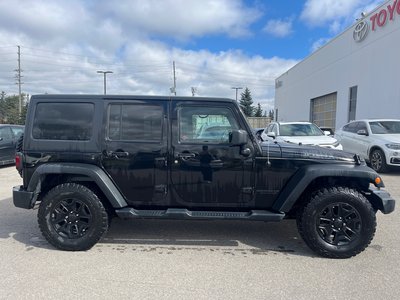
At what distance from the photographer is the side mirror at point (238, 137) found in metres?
3.84

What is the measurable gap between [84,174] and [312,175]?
2.67 m

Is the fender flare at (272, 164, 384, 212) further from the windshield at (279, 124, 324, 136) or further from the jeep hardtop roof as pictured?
the windshield at (279, 124, 324, 136)

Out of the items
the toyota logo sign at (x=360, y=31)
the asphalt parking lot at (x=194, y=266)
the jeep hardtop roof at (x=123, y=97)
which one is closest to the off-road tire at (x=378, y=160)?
the asphalt parking lot at (x=194, y=266)

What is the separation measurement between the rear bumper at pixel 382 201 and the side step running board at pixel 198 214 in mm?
1126

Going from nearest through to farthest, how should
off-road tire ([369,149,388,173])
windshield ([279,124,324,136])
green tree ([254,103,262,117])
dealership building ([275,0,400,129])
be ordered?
off-road tire ([369,149,388,173]) < windshield ([279,124,324,136]) < dealership building ([275,0,400,129]) < green tree ([254,103,262,117])

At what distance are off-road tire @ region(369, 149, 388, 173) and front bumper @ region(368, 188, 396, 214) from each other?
6.48 m

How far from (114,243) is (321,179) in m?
2.69

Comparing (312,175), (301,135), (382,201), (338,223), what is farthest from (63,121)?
(301,135)

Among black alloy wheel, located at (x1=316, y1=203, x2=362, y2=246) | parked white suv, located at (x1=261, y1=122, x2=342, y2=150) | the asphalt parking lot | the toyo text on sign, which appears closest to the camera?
the asphalt parking lot

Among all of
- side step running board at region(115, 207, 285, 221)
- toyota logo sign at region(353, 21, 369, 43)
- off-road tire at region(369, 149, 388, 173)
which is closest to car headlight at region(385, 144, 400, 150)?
off-road tire at region(369, 149, 388, 173)

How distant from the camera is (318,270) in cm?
361

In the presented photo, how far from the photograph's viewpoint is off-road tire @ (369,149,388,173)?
9820mm

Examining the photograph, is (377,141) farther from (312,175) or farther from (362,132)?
(312,175)

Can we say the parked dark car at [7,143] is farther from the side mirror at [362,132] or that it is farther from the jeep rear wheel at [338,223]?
the side mirror at [362,132]
